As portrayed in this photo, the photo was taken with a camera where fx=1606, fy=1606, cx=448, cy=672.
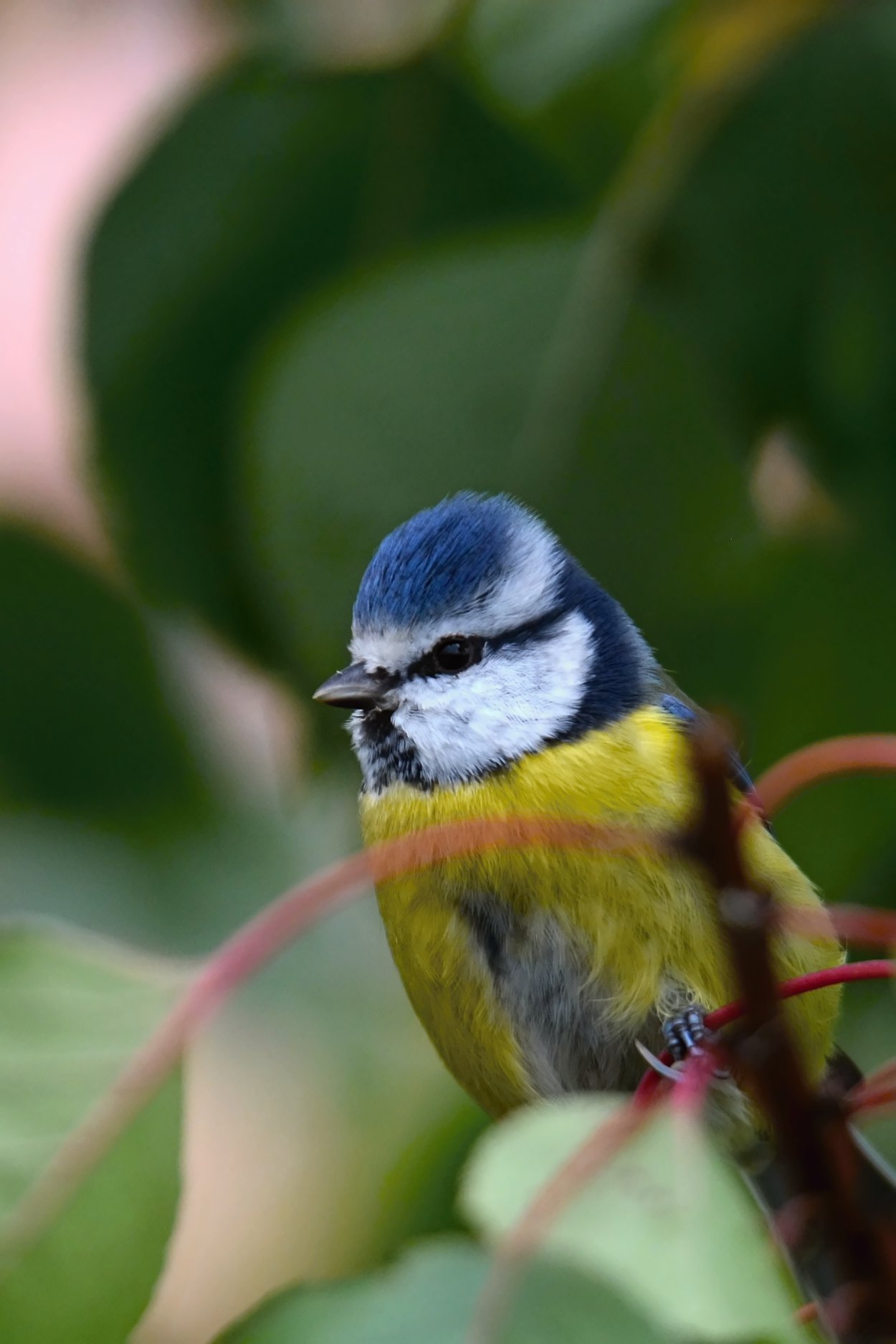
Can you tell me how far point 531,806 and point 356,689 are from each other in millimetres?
137

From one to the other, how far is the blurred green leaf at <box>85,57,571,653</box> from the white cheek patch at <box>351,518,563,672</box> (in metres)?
0.09

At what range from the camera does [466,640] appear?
43.9 inches

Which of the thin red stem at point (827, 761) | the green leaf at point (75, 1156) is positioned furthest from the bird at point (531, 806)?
the green leaf at point (75, 1156)

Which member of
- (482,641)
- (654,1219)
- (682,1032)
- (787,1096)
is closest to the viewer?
(654,1219)

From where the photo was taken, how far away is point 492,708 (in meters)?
1.08

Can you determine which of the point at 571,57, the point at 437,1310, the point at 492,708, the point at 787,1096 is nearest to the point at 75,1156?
the point at 437,1310

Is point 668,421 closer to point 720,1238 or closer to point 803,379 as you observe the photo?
point 803,379

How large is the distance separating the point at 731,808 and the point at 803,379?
1.94 ft

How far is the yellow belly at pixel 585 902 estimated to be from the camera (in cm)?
92

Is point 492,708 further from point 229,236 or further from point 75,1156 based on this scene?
point 75,1156

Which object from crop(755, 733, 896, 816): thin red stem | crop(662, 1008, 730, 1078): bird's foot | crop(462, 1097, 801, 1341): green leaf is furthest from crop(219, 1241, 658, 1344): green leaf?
crop(662, 1008, 730, 1078): bird's foot

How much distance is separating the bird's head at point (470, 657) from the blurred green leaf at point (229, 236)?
0.32 ft

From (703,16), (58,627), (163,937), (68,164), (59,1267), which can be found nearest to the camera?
(59,1267)

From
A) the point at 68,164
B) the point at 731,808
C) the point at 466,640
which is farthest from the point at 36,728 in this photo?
the point at 68,164
